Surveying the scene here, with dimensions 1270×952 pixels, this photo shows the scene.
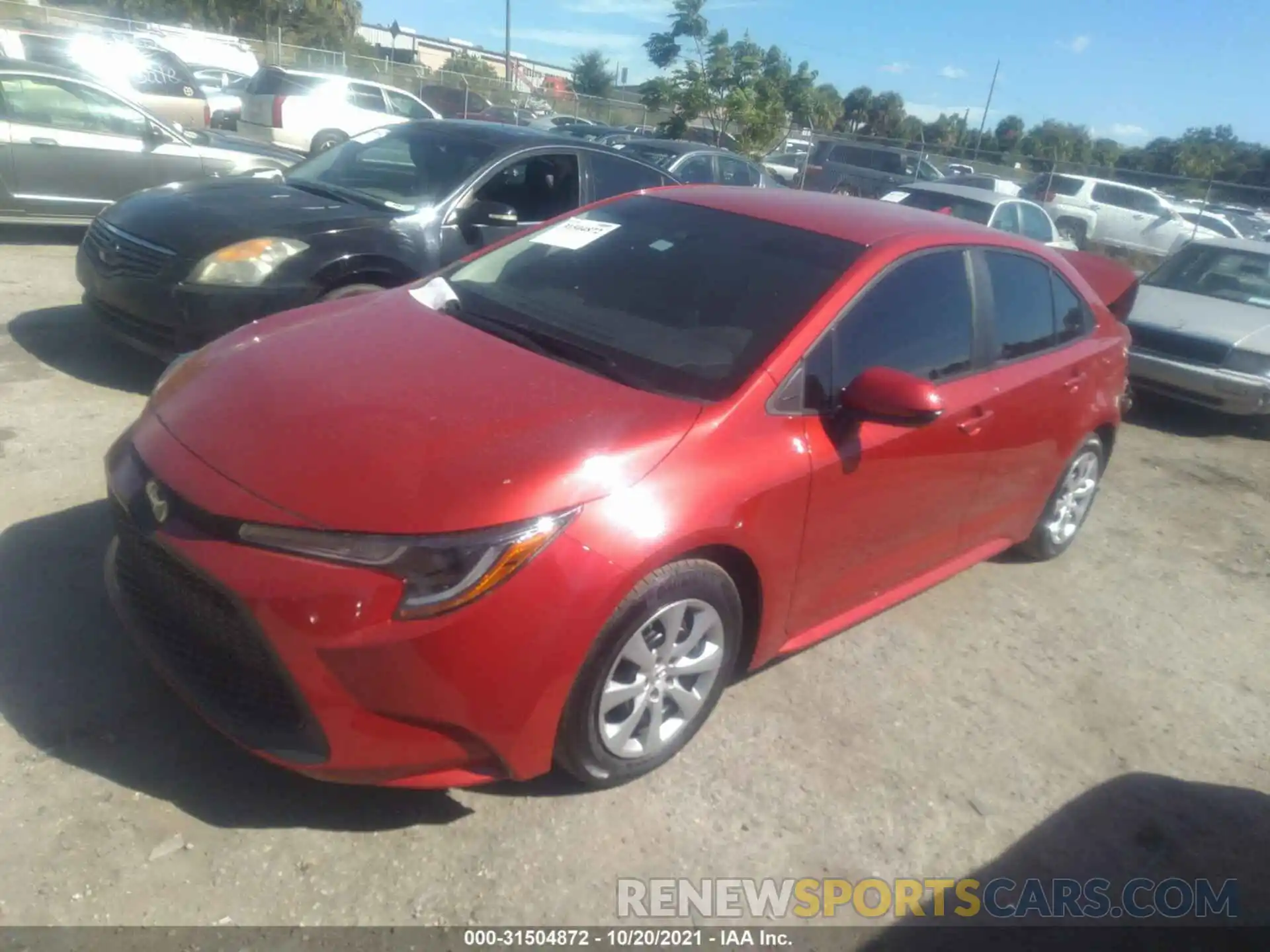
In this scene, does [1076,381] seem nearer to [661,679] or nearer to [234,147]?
[661,679]

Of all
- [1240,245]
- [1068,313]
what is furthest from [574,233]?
[1240,245]

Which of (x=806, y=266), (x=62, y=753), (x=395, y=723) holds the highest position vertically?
(x=806, y=266)

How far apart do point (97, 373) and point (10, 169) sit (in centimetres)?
367

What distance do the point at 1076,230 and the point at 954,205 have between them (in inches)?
329

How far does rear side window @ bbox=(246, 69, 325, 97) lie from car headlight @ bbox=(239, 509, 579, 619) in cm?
1712

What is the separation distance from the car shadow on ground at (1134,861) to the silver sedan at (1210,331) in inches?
211

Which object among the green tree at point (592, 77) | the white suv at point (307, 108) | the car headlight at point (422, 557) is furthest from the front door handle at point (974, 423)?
the green tree at point (592, 77)

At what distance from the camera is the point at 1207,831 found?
343 centimetres

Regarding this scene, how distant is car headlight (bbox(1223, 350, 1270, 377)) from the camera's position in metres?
8.02

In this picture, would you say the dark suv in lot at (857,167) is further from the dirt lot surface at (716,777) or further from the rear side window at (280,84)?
the dirt lot surface at (716,777)

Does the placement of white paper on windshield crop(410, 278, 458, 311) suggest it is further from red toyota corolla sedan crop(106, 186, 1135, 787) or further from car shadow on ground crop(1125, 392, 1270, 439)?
car shadow on ground crop(1125, 392, 1270, 439)

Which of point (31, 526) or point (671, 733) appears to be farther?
point (31, 526)

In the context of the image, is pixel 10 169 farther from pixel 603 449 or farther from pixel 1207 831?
pixel 1207 831

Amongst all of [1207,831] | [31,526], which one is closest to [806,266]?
[1207,831]
